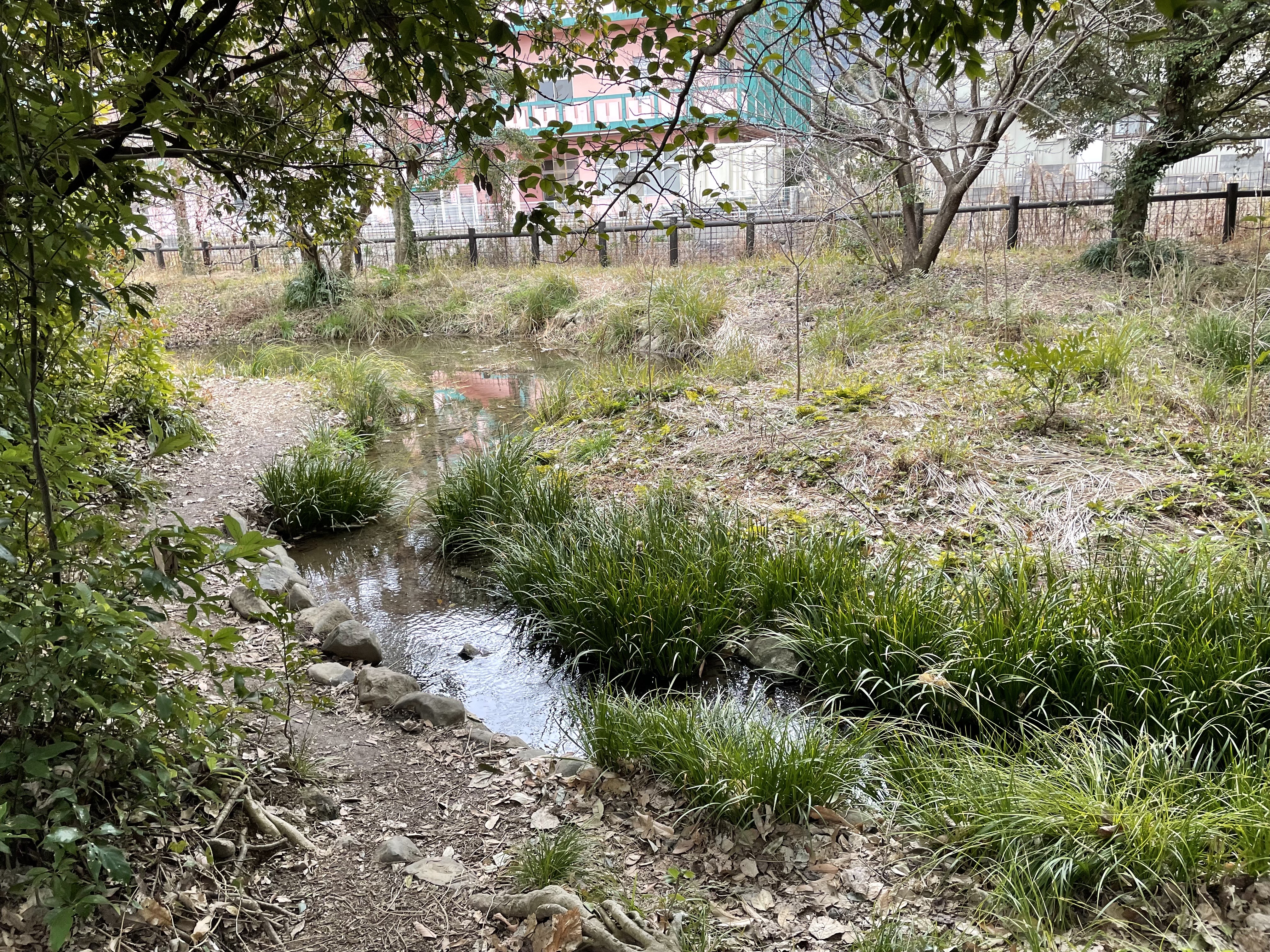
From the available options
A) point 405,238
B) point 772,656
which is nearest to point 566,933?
point 772,656

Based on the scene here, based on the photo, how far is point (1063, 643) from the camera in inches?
129

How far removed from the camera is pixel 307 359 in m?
11.2

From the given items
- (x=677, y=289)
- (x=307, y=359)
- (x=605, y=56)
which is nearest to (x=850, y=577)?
(x=605, y=56)

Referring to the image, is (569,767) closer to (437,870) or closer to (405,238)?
(437,870)

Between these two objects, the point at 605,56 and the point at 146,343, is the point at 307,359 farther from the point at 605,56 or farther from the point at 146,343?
the point at 605,56

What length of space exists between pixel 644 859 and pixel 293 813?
1.18 meters

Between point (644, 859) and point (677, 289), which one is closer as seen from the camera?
point (644, 859)

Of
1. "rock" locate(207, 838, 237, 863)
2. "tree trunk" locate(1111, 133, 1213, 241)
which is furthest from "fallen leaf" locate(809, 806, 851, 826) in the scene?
"tree trunk" locate(1111, 133, 1213, 241)

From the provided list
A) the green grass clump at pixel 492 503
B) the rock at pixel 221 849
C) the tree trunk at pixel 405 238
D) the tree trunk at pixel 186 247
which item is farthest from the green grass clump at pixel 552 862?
the tree trunk at pixel 186 247

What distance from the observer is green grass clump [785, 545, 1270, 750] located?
304 centimetres

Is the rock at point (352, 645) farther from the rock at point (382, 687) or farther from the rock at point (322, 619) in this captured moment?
the rock at point (382, 687)

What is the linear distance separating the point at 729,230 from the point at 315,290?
835 cm

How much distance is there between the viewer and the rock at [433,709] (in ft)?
11.9

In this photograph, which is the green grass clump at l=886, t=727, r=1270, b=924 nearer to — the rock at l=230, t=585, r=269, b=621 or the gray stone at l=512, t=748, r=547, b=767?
the gray stone at l=512, t=748, r=547, b=767
